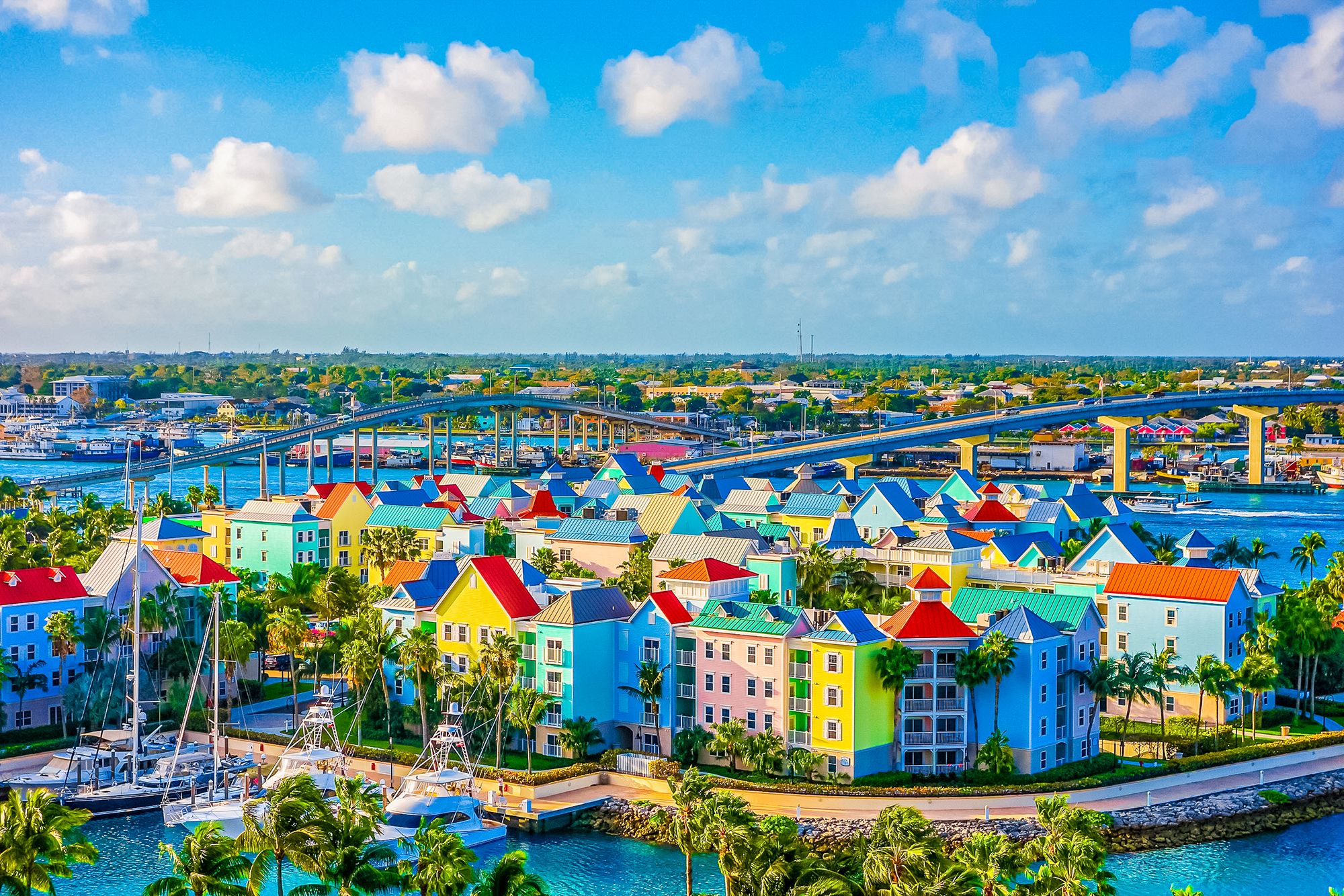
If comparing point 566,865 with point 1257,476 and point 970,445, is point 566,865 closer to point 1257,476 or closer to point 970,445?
point 970,445

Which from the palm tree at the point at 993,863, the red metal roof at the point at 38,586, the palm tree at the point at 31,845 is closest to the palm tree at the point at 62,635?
the red metal roof at the point at 38,586

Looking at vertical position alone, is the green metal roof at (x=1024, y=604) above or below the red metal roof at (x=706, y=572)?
below

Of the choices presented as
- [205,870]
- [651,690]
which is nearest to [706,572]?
[651,690]

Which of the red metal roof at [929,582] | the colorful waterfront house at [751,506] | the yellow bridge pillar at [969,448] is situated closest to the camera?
the red metal roof at [929,582]

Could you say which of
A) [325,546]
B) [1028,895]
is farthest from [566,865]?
[325,546]

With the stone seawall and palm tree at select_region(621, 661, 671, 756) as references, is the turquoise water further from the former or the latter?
palm tree at select_region(621, 661, 671, 756)

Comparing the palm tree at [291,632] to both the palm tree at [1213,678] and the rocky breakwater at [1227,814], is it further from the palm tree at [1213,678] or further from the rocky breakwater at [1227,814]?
the palm tree at [1213,678]

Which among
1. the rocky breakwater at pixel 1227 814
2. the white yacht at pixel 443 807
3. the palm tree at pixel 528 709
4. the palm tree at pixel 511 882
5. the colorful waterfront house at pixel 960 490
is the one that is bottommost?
the rocky breakwater at pixel 1227 814
